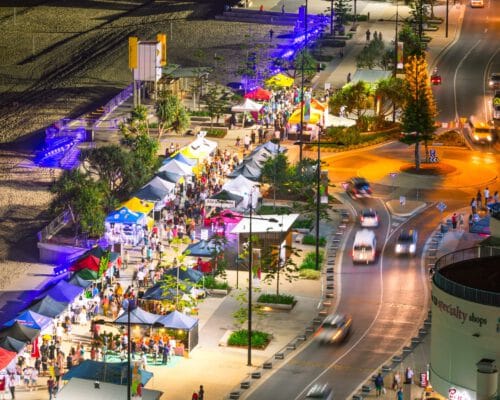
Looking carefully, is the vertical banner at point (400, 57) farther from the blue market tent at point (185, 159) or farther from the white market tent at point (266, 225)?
the white market tent at point (266, 225)

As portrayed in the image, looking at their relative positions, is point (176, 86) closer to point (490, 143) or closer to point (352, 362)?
point (490, 143)

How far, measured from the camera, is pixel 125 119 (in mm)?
154750

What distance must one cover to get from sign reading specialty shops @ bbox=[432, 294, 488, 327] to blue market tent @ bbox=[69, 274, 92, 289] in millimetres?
30245

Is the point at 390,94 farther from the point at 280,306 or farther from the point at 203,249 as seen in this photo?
the point at 280,306

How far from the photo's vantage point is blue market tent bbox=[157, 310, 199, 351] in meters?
103

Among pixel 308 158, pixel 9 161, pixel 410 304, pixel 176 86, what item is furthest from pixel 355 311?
pixel 176 86

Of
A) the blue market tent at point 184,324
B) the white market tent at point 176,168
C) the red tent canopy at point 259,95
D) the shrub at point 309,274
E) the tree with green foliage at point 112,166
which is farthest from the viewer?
the red tent canopy at point 259,95

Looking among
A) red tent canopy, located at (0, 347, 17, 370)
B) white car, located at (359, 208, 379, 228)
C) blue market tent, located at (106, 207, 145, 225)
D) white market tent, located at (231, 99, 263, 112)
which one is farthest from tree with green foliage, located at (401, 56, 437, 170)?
red tent canopy, located at (0, 347, 17, 370)

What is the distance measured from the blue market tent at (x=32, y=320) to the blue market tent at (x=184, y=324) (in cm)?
676

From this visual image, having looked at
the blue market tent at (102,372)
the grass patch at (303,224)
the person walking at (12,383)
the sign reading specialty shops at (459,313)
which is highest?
the sign reading specialty shops at (459,313)

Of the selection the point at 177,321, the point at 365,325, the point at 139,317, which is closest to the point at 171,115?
the point at 365,325

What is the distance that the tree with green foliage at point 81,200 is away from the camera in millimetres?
123750

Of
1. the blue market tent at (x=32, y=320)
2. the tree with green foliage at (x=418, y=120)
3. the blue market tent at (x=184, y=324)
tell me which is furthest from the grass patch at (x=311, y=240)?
the blue market tent at (x=32, y=320)

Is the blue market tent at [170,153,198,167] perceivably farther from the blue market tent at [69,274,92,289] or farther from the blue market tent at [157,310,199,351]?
the blue market tent at [157,310,199,351]
